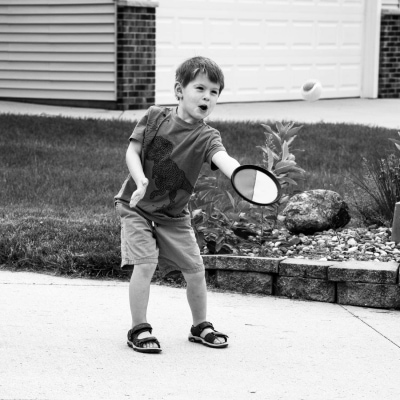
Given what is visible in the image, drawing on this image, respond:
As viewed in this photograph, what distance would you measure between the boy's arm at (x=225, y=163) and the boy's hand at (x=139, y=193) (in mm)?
307

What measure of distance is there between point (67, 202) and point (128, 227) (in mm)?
2658

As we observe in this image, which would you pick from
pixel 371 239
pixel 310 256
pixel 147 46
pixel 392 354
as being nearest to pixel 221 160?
pixel 392 354

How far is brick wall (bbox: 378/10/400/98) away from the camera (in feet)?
54.7

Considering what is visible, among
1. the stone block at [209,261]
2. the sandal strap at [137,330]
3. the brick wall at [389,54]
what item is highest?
the brick wall at [389,54]

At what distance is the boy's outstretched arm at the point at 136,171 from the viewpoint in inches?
156

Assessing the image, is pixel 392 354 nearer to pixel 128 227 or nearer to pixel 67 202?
pixel 128 227

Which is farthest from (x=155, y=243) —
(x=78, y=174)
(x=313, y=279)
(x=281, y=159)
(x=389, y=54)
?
(x=389, y=54)

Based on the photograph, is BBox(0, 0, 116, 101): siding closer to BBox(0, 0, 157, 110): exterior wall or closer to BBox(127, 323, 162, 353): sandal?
BBox(0, 0, 157, 110): exterior wall

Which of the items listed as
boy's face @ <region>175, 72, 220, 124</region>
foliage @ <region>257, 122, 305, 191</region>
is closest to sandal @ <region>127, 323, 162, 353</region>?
boy's face @ <region>175, 72, 220, 124</region>

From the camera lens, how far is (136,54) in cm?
1341

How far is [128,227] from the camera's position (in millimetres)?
4297

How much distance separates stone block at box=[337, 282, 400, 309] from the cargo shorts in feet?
3.36

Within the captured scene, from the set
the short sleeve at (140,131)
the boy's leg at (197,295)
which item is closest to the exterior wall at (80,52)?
the short sleeve at (140,131)

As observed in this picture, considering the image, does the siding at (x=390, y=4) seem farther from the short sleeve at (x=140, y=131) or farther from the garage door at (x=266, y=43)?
the short sleeve at (x=140, y=131)
